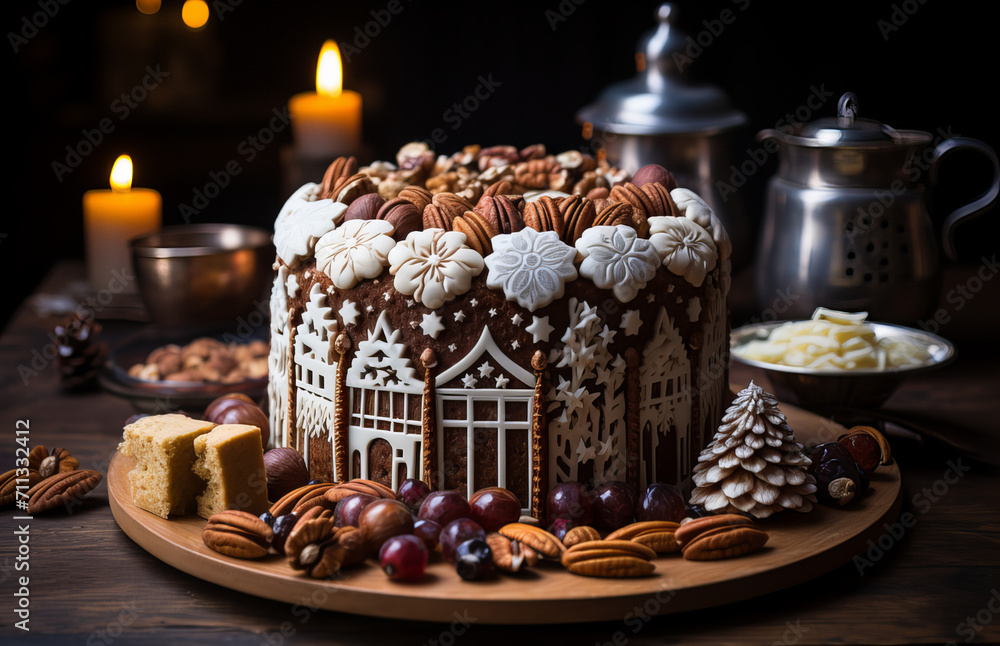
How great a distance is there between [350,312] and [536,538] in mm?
352

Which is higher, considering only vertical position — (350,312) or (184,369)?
(350,312)

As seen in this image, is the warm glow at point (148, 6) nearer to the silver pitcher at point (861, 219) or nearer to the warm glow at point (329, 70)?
the warm glow at point (329, 70)

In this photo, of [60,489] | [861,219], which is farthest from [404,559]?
[861,219]

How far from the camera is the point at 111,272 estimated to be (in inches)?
84.4

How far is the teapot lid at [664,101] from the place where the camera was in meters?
2.06

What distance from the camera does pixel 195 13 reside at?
2703 millimetres

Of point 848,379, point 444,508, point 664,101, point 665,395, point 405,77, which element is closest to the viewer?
point 444,508

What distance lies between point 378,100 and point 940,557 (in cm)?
Answer: 195

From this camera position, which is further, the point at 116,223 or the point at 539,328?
the point at 116,223

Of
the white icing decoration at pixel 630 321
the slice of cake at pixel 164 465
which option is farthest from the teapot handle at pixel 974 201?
the slice of cake at pixel 164 465

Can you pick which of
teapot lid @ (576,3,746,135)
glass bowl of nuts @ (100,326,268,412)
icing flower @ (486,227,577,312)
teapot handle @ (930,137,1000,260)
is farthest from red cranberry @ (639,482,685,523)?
teapot lid @ (576,3,746,135)

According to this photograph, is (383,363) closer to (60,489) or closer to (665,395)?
(665,395)

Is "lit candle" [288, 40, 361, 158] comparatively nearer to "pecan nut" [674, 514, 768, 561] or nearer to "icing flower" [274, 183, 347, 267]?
"icing flower" [274, 183, 347, 267]

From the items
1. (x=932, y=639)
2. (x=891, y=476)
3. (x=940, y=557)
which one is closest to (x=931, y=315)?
(x=891, y=476)
